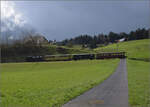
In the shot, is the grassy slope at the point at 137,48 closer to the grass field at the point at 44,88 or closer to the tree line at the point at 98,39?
the tree line at the point at 98,39

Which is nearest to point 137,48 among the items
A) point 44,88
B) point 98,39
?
point 98,39

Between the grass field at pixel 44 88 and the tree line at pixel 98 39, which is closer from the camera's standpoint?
the grass field at pixel 44 88

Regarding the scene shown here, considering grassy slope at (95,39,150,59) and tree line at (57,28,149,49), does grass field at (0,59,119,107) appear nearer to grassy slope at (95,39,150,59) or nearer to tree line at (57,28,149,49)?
tree line at (57,28,149,49)

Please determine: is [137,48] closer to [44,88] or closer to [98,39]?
[98,39]

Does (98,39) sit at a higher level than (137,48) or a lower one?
higher

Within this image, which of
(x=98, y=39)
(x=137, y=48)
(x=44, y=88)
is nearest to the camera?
(x=44, y=88)

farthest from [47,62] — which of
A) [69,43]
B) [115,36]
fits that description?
[69,43]

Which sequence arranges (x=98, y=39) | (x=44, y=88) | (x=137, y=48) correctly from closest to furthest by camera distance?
(x=44, y=88) → (x=98, y=39) → (x=137, y=48)

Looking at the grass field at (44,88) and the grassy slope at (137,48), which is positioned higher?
the grassy slope at (137,48)

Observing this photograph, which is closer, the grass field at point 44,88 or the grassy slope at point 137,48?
the grass field at point 44,88

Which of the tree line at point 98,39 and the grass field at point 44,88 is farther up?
the tree line at point 98,39

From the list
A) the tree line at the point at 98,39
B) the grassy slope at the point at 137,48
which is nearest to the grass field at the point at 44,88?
the tree line at the point at 98,39

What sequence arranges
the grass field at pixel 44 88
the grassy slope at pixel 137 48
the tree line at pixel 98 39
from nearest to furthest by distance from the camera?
the grass field at pixel 44 88 < the tree line at pixel 98 39 < the grassy slope at pixel 137 48

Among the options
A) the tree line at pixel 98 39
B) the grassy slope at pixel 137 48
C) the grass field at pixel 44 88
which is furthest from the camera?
the grassy slope at pixel 137 48
